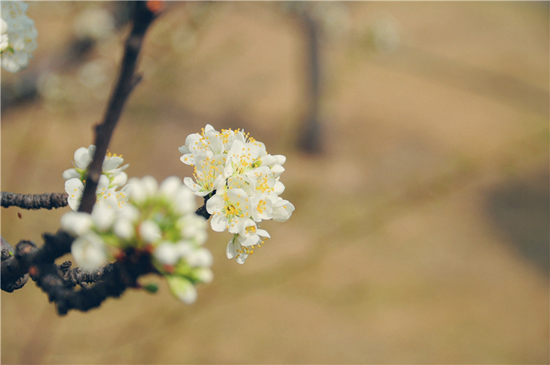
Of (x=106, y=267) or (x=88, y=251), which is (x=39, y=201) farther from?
(x=88, y=251)

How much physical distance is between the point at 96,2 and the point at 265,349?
399 cm

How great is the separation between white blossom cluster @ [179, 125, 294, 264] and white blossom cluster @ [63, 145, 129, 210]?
0.14 m

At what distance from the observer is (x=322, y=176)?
5.87 metres

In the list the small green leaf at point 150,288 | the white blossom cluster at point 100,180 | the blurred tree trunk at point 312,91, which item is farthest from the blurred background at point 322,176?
the small green leaf at point 150,288

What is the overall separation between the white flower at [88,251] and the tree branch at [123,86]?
64mm

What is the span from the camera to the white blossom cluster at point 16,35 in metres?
1.01

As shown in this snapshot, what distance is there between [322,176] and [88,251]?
5.40 m

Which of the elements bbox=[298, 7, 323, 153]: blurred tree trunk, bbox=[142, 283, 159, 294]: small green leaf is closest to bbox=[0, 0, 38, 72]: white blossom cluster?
bbox=[142, 283, 159, 294]: small green leaf

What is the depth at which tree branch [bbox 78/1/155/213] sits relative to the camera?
1.65 ft

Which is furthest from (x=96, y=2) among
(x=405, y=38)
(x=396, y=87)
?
(x=405, y=38)

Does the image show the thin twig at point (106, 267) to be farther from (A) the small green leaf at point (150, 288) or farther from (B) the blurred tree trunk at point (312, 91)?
(B) the blurred tree trunk at point (312, 91)

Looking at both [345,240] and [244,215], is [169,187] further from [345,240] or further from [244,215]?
[345,240]

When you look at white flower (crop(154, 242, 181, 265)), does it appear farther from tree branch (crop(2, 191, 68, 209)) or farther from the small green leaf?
tree branch (crop(2, 191, 68, 209))

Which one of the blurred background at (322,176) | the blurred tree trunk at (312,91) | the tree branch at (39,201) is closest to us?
the tree branch at (39,201)
